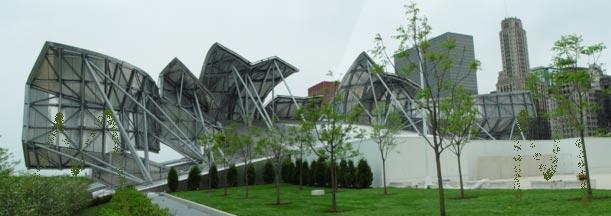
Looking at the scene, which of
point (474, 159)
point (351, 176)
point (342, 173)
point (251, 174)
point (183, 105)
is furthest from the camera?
point (183, 105)

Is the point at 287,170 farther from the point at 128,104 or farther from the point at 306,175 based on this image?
the point at 128,104

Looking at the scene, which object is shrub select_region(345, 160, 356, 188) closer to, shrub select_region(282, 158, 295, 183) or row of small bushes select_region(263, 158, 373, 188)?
row of small bushes select_region(263, 158, 373, 188)

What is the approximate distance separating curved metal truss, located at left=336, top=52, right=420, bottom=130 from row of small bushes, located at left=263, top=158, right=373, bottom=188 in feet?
58.8

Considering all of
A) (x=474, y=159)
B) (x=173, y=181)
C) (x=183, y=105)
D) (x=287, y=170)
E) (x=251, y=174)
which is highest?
(x=183, y=105)

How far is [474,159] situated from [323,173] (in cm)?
1146

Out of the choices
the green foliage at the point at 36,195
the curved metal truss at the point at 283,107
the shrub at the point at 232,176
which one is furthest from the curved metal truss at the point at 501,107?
the green foliage at the point at 36,195

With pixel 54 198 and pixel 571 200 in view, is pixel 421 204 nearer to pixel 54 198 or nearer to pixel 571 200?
pixel 571 200

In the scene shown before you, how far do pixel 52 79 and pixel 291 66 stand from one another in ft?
86.0

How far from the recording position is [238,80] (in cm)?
6166

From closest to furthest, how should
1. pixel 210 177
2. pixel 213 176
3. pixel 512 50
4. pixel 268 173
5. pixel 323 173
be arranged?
pixel 323 173, pixel 210 177, pixel 213 176, pixel 268 173, pixel 512 50

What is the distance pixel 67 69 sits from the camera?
4394 centimetres

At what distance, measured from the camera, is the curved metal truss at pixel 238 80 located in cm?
5788

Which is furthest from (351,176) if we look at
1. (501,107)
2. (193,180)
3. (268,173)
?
(501,107)

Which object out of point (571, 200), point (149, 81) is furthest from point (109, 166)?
point (571, 200)
